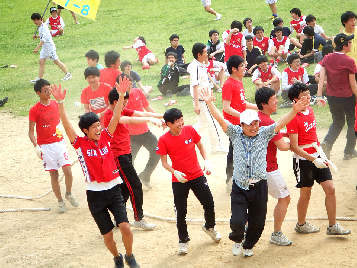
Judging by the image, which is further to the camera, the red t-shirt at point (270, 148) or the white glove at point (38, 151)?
the white glove at point (38, 151)

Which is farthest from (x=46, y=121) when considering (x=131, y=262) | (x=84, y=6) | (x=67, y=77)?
(x=67, y=77)

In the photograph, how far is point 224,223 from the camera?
652 cm

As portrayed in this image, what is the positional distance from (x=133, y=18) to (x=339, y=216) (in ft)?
65.4

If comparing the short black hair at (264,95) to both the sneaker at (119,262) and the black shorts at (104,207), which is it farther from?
the sneaker at (119,262)

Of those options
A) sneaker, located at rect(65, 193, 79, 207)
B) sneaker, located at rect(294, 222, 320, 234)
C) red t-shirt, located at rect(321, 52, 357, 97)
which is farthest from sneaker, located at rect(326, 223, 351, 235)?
sneaker, located at rect(65, 193, 79, 207)

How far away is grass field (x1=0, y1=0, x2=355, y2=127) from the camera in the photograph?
51.3 feet

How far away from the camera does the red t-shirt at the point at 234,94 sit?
7.00m

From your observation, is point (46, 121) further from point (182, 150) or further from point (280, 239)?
point (280, 239)

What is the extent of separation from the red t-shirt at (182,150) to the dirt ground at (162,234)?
106cm

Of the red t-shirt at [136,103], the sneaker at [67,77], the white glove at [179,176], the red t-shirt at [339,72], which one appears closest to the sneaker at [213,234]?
the white glove at [179,176]

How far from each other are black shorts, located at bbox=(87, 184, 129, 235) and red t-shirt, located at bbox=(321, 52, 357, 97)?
472cm

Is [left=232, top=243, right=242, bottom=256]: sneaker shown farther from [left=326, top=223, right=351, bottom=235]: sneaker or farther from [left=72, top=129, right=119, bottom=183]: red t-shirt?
[left=72, top=129, right=119, bottom=183]: red t-shirt

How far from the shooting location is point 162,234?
6422 millimetres

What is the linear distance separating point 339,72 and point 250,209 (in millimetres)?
3856
